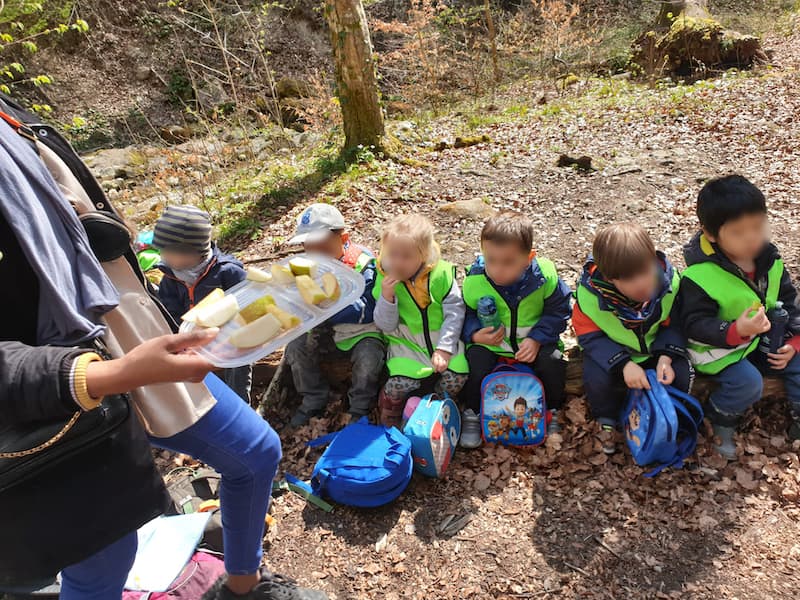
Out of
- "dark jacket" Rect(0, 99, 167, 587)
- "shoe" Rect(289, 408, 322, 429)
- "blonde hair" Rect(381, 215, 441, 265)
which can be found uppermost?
"dark jacket" Rect(0, 99, 167, 587)

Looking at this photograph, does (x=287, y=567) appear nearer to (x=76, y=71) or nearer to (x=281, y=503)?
(x=281, y=503)

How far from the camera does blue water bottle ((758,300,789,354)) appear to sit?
9.38ft

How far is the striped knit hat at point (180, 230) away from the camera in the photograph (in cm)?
323

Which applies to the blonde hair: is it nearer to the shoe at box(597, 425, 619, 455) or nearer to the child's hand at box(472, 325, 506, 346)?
the child's hand at box(472, 325, 506, 346)

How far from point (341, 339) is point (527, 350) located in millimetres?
1366

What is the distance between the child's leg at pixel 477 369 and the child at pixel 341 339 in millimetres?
652

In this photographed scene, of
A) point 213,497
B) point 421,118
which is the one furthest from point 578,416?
point 421,118

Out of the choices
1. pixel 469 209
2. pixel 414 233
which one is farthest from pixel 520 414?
pixel 469 209

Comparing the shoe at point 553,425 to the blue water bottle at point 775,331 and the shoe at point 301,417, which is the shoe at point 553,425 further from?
the shoe at point 301,417

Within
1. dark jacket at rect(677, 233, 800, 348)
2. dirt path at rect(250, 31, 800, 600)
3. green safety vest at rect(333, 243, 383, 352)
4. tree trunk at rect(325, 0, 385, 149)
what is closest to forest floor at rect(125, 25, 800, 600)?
dirt path at rect(250, 31, 800, 600)

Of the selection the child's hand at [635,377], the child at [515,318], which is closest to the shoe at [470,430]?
the child at [515,318]

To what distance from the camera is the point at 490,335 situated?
11.0 feet

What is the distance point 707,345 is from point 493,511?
62.8 inches

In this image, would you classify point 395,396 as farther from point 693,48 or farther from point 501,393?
point 693,48
